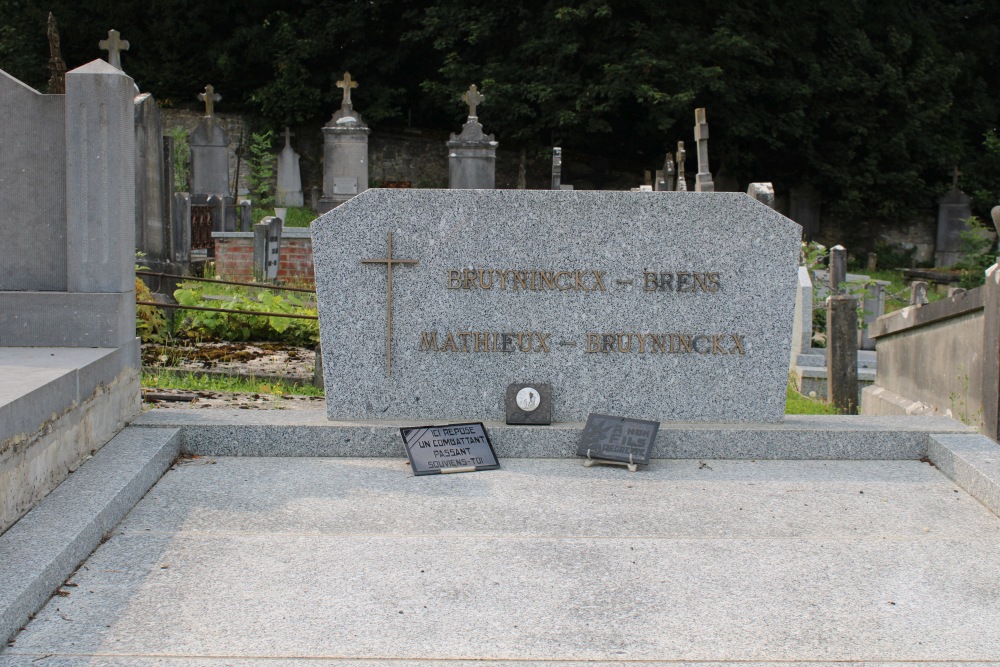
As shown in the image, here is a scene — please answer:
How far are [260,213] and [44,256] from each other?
18308 millimetres

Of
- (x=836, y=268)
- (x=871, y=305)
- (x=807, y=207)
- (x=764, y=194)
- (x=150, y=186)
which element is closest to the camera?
(x=764, y=194)

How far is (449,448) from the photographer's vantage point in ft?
14.7

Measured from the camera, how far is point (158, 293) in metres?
9.70

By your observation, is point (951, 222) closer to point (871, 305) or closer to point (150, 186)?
point (871, 305)

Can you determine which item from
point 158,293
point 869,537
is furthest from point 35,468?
point 158,293

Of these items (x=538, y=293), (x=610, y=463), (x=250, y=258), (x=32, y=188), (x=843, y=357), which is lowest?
(x=610, y=463)

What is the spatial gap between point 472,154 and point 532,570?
1543 centimetres

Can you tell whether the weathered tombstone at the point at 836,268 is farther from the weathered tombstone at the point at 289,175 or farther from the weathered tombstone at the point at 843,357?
the weathered tombstone at the point at 289,175

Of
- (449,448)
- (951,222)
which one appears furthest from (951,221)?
(449,448)

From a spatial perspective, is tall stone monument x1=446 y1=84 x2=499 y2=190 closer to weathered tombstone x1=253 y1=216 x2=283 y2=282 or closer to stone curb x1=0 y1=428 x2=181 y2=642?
weathered tombstone x1=253 y1=216 x2=283 y2=282

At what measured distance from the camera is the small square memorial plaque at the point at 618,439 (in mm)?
4453

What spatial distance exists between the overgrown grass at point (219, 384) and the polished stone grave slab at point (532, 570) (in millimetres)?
2274

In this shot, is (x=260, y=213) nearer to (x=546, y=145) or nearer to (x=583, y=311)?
(x=546, y=145)

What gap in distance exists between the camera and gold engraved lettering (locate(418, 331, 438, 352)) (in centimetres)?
479
